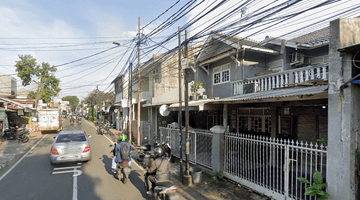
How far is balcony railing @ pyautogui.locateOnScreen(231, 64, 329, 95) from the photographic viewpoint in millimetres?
6844

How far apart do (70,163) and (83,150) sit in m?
1.26

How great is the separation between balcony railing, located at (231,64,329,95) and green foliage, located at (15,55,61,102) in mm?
23322

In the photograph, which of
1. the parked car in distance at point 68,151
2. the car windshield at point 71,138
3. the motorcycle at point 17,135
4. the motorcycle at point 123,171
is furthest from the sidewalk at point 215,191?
the motorcycle at point 17,135

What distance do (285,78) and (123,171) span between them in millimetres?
7041

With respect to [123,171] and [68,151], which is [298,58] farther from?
[68,151]

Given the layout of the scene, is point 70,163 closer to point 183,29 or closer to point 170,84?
point 183,29

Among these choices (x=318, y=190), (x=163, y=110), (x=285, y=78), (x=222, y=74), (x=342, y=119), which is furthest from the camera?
(x=222, y=74)

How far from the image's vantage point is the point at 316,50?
9.12m

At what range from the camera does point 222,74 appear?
1234 centimetres

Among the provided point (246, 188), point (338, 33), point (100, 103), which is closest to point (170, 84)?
point (246, 188)

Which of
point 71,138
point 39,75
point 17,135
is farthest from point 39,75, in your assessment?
point 71,138

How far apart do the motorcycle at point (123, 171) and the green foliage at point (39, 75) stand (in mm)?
22512

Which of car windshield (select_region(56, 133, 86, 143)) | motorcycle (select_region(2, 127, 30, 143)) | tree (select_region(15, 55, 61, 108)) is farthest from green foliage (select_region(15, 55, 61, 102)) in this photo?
car windshield (select_region(56, 133, 86, 143))

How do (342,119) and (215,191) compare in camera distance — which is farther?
(215,191)
